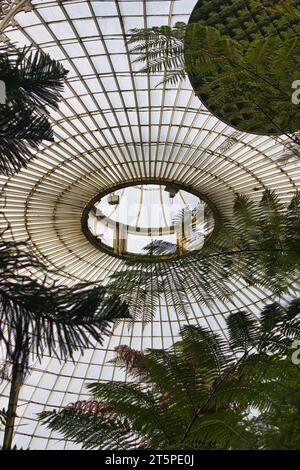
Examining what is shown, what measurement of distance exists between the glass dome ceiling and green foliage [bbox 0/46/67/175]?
36.6ft

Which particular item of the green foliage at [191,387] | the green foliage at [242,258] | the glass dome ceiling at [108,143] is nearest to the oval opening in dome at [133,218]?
the glass dome ceiling at [108,143]

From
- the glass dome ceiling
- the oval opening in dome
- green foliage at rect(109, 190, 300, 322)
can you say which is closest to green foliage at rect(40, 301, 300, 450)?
green foliage at rect(109, 190, 300, 322)

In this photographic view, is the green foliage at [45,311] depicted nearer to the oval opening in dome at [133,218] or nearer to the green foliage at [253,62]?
the green foliage at [253,62]

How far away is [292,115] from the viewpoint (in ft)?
15.2

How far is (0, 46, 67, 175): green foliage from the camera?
211cm

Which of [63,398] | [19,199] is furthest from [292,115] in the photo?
[63,398]

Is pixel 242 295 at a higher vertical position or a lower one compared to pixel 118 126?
lower

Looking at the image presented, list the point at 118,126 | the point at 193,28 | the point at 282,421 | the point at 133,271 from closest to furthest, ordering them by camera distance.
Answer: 1. the point at 282,421
2. the point at 193,28
3. the point at 133,271
4. the point at 118,126

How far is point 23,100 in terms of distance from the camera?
223cm

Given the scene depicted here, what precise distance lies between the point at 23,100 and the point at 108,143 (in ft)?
53.1

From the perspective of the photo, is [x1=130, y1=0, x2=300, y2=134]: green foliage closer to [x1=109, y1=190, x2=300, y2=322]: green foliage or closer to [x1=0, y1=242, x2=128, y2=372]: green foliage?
[x1=109, y1=190, x2=300, y2=322]: green foliage

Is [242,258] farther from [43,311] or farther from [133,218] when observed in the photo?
[133,218]
